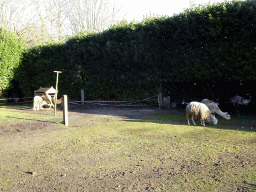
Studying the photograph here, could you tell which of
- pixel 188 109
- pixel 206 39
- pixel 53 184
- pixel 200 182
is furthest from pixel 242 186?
pixel 206 39

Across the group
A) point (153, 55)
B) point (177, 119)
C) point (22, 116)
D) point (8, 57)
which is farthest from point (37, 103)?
point (177, 119)

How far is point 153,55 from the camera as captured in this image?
14.0m

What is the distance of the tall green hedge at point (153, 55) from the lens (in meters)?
10.9

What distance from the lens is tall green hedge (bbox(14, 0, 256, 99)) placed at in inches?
429

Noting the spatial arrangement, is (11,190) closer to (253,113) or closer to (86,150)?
(86,150)

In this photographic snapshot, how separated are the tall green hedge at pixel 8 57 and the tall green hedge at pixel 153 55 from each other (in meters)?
0.89

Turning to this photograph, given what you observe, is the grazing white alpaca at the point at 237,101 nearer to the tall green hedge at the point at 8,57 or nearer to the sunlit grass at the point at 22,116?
the sunlit grass at the point at 22,116

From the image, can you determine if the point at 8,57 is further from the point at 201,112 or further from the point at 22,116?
the point at 201,112

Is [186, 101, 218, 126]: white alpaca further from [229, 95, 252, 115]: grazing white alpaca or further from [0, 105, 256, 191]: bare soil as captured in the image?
[229, 95, 252, 115]: grazing white alpaca

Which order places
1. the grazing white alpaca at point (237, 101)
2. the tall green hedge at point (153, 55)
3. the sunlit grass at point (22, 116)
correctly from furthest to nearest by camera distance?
1. the grazing white alpaca at point (237, 101)
2. the tall green hedge at point (153, 55)
3. the sunlit grass at point (22, 116)

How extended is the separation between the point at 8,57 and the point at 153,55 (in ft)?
44.5

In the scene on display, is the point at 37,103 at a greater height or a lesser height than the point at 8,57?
lesser

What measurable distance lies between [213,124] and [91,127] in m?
4.95

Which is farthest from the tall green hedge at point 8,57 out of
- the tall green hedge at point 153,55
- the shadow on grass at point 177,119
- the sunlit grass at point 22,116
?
the shadow on grass at point 177,119
